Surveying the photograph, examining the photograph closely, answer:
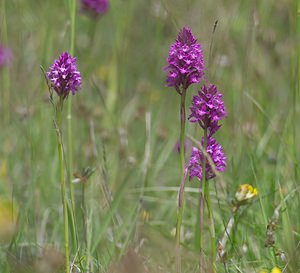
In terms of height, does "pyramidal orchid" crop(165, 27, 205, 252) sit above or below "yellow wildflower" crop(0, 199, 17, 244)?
above

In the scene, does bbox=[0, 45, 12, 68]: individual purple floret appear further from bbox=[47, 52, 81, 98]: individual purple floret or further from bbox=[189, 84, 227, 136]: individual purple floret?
bbox=[189, 84, 227, 136]: individual purple floret

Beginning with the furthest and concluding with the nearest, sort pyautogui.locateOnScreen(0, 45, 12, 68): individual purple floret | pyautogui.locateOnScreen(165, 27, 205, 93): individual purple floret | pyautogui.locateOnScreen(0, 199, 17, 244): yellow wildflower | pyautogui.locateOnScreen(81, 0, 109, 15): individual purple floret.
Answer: pyautogui.locateOnScreen(0, 45, 12, 68): individual purple floret < pyautogui.locateOnScreen(81, 0, 109, 15): individual purple floret < pyautogui.locateOnScreen(0, 199, 17, 244): yellow wildflower < pyautogui.locateOnScreen(165, 27, 205, 93): individual purple floret

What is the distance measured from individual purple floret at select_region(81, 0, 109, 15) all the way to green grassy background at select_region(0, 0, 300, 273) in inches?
1.6

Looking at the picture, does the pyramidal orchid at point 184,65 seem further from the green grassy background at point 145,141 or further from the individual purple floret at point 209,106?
the green grassy background at point 145,141

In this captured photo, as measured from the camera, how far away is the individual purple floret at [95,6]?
2.53 m

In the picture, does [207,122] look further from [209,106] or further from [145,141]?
[145,141]

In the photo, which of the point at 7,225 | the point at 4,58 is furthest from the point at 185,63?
the point at 4,58

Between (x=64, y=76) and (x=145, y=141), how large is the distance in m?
1.38

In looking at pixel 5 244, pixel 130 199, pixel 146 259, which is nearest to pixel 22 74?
pixel 130 199

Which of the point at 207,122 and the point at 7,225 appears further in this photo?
the point at 7,225

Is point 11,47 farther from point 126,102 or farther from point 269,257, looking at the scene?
point 269,257

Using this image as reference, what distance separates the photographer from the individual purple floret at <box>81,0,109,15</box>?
2.53m

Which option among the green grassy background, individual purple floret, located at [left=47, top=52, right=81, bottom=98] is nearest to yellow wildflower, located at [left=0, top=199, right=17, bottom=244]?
the green grassy background

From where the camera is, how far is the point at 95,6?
253cm
